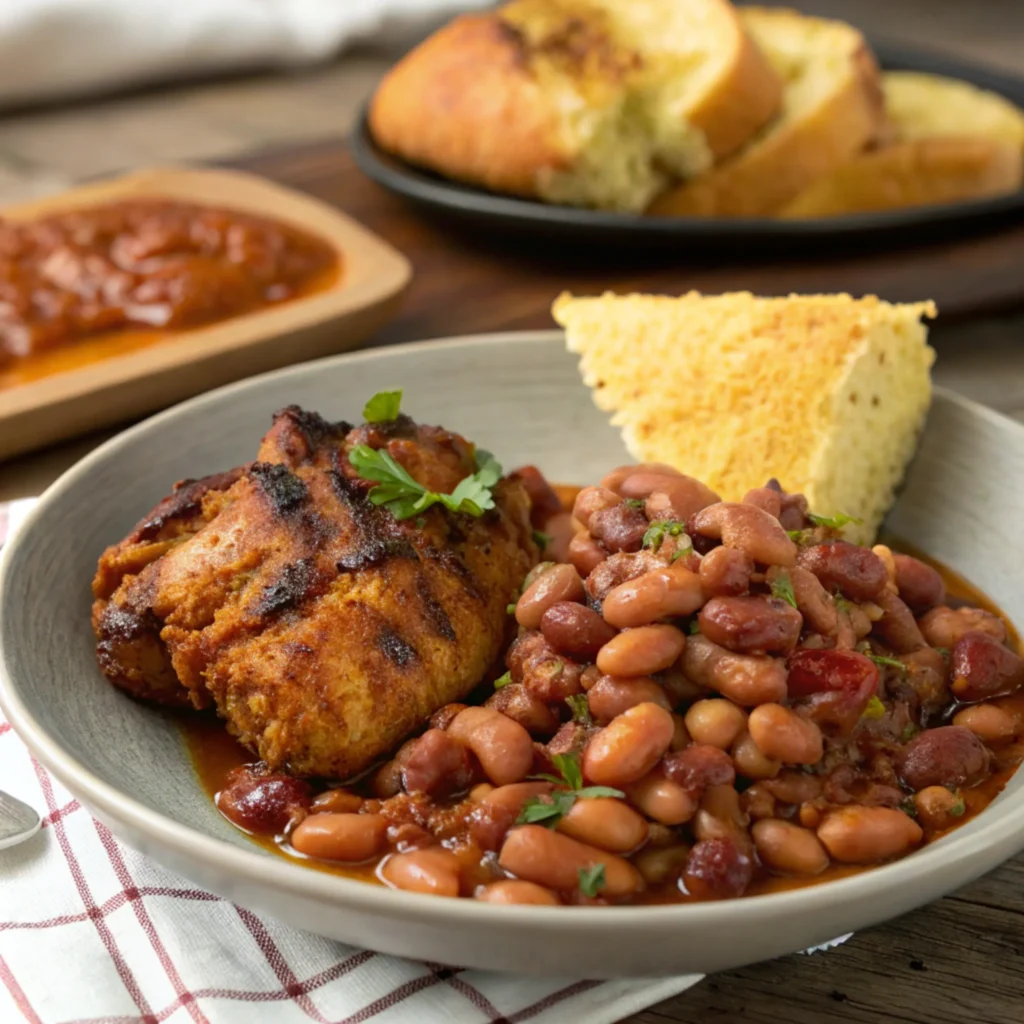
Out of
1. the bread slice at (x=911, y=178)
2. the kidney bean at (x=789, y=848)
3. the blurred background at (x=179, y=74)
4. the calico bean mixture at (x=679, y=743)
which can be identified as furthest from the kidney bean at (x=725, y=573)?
the blurred background at (x=179, y=74)

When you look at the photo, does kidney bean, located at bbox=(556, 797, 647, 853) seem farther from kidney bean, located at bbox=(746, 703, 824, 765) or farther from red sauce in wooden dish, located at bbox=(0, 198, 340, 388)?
red sauce in wooden dish, located at bbox=(0, 198, 340, 388)

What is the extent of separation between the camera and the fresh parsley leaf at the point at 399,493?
10.4 feet

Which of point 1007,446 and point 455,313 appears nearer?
point 1007,446

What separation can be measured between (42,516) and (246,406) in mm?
833

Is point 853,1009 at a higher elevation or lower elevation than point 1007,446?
lower

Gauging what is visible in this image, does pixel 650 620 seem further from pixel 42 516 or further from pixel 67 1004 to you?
pixel 42 516

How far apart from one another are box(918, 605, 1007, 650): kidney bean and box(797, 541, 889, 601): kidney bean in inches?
13.1

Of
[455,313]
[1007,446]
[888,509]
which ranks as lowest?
[455,313]

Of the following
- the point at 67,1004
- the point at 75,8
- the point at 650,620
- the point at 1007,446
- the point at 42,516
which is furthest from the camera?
the point at 75,8

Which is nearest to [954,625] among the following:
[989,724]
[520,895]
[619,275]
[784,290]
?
[989,724]

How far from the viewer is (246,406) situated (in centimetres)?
408

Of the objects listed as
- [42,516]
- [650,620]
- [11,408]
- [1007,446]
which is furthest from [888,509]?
[11,408]

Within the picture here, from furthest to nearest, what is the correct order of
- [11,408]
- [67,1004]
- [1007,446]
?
[11,408], [1007,446], [67,1004]

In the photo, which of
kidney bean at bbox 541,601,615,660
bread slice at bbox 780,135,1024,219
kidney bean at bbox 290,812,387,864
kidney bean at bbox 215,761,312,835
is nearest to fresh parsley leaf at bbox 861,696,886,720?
kidney bean at bbox 541,601,615,660
